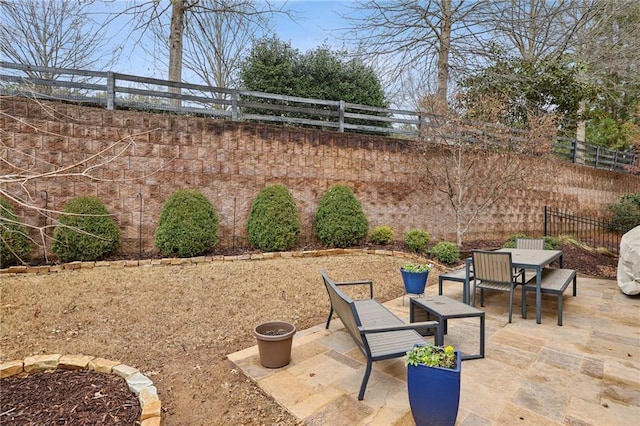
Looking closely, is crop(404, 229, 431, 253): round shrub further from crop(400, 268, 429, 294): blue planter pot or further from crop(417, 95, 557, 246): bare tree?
crop(400, 268, 429, 294): blue planter pot

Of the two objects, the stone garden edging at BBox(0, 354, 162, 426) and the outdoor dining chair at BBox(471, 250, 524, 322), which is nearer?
the stone garden edging at BBox(0, 354, 162, 426)

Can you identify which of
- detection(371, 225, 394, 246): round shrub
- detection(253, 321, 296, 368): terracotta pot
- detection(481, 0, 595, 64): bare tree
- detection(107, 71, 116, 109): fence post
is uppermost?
detection(481, 0, 595, 64): bare tree

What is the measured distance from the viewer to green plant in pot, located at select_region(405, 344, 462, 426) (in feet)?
6.61

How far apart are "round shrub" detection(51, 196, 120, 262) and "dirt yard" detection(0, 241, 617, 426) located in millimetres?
429

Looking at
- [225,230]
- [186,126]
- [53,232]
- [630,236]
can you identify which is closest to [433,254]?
[630,236]

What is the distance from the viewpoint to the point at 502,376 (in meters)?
2.79

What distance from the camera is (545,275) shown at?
194 inches

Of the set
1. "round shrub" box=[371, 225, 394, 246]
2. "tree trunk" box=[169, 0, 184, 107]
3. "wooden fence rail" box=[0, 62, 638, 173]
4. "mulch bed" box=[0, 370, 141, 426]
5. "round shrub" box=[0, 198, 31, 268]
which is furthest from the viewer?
"tree trunk" box=[169, 0, 184, 107]

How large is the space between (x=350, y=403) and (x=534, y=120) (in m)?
7.82

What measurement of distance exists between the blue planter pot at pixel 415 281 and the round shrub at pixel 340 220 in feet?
8.58

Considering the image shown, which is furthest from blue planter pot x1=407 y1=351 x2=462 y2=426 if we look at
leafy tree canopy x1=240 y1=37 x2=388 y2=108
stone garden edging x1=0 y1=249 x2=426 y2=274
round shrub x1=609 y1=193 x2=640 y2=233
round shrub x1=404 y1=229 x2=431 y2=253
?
round shrub x1=609 y1=193 x2=640 y2=233

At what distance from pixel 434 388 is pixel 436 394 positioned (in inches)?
1.4

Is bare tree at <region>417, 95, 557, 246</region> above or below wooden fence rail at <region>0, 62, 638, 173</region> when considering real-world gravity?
below

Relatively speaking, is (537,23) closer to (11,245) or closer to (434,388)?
(434,388)
